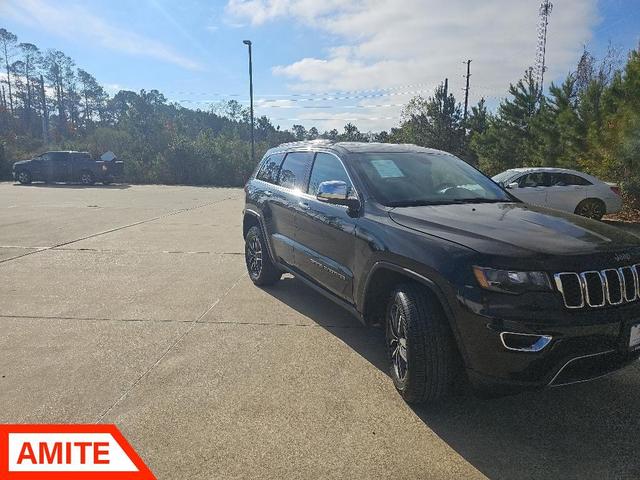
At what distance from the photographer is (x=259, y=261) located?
5.45 m

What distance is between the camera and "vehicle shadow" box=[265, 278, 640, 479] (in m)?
2.28

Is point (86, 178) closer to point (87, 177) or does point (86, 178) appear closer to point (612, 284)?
point (87, 177)

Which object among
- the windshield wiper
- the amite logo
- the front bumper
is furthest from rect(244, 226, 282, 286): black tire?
the front bumper

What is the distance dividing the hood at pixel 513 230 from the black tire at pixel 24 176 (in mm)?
26818

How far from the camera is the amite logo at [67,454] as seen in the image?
229 cm

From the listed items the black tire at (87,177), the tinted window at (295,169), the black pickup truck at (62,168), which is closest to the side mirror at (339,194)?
the tinted window at (295,169)

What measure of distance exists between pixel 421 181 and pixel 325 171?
940mm

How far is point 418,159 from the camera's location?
3.99 m

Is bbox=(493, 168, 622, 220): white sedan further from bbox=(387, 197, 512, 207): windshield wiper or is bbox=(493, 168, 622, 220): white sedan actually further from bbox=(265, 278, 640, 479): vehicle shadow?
bbox=(265, 278, 640, 479): vehicle shadow

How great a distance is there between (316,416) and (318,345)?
3.51ft

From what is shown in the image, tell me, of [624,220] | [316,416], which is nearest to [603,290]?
[316,416]


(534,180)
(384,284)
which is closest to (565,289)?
(384,284)

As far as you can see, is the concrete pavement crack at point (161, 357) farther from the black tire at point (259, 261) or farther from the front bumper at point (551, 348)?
the front bumper at point (551, 348)

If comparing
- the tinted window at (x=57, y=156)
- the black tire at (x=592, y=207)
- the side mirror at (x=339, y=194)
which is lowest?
the black tire at (x=592, y=207)
